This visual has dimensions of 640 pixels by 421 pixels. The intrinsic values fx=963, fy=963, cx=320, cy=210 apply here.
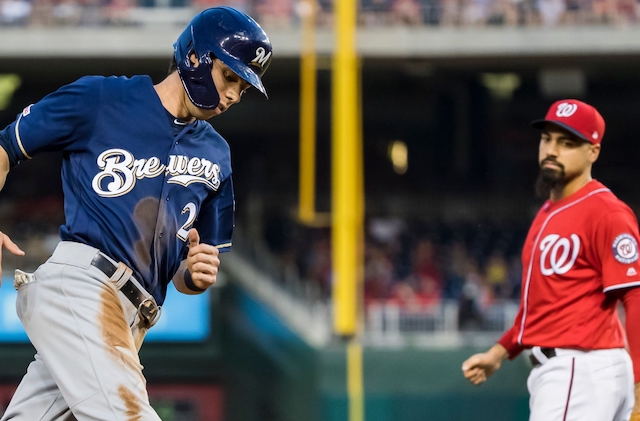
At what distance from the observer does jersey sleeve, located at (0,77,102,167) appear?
2.88 m

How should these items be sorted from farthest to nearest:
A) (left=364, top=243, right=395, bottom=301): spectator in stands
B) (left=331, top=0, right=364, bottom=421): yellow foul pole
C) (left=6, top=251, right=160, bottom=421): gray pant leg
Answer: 1. (left=364, top=243, right=395, bottom=301): spectator in stands
2. (left=331, top=0, right=364, bottom=421): yellow foul pole
3. (left=6, top=251, right=160, bottom=421): gray pant leg

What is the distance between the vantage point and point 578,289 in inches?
144

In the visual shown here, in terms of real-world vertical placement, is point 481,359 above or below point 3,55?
below

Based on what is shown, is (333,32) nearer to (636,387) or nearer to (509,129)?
(509,129)

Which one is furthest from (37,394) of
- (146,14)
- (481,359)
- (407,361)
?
(146,14)

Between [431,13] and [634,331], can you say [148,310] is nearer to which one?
[634,331]

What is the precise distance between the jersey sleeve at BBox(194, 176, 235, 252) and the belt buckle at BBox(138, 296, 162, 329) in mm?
358

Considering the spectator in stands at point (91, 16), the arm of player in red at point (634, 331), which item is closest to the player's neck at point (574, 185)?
the arm of player in red at point (634, 331)

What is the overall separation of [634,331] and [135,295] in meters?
1.77

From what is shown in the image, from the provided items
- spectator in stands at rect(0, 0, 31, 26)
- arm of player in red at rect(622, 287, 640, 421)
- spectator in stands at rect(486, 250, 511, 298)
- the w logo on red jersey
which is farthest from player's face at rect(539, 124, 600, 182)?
spectator in stands at rect(0, 0, 31, 26)

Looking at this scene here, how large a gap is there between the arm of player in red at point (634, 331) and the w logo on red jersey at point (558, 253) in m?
0.24

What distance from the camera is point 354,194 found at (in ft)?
39.7

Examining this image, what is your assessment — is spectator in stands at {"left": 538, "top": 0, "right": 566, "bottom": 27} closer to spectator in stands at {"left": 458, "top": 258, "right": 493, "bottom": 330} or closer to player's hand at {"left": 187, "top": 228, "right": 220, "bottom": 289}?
spectator in stands at {"left": 458, "top": 258, "right": 493, "bottom": 330}

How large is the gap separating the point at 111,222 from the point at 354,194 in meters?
9.28
